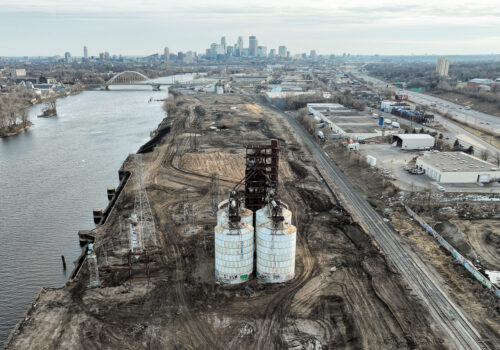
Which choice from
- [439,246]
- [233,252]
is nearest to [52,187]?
[233,252]

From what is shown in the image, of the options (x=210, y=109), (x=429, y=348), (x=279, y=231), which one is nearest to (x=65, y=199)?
(x=279, y=231)

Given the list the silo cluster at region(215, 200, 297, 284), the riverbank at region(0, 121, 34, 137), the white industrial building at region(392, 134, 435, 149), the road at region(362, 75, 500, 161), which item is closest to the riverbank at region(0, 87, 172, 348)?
the riverbank at region(0, 121, 34, 137)

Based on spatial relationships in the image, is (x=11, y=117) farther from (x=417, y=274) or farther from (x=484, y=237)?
(x=484, y=237)

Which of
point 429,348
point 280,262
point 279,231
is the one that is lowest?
point 429,348

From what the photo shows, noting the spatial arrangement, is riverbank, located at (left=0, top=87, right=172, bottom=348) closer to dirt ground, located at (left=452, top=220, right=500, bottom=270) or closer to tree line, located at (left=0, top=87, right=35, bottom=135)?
tree line, located at (left=0, top=87, right=35, bottom=135)

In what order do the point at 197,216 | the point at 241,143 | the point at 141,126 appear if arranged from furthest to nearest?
the point at 141,126 < the point at 241,143 < the point at 197,216

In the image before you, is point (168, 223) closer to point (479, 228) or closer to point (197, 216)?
point (197, 216)
